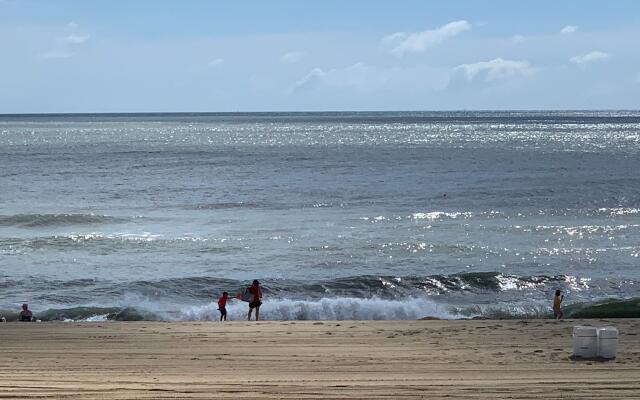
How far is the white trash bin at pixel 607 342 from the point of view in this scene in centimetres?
1527

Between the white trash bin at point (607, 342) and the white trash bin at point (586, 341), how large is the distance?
0.08 m

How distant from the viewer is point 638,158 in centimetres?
8562

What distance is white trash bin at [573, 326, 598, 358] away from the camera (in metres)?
15.4

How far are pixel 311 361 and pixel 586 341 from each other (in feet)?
14.8

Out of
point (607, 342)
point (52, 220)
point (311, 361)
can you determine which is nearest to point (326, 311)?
point (311, 361)

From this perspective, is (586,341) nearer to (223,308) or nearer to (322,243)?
(223,308)

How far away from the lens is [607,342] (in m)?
15.3

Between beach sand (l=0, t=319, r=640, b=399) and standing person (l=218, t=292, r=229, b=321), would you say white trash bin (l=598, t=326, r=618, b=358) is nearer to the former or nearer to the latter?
beach sand (l=0, t=319, r=640, b=399)

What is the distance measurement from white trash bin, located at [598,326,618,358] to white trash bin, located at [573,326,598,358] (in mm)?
84

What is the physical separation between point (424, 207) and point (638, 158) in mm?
45527

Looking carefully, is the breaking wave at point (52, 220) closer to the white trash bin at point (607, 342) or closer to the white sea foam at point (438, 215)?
the white sea foam at point (438, 215)

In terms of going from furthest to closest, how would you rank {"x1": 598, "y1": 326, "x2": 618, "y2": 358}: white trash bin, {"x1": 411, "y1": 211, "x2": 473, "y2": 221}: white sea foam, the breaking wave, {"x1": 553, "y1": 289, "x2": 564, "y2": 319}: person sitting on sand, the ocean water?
{"x1": 411, "y1": 211, "x2": 473, "y2": 221}: white sea foam → the breaking wave → the ocean water → {"x1": 553, "y1": 289, "x2": 564, "y2": 319}: person sitting on sand → {"x1": 598, "y1": 326, "x2": 618, "y2": 358}: white trash bin

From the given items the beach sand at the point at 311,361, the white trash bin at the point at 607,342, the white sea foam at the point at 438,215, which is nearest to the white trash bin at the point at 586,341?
the white trash bin at the point at 607,342

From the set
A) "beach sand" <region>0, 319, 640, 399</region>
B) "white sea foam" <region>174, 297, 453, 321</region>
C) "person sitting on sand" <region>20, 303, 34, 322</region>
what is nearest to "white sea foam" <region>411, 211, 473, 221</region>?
"white sea foam" <region>174, 297, 453, 321</region>
